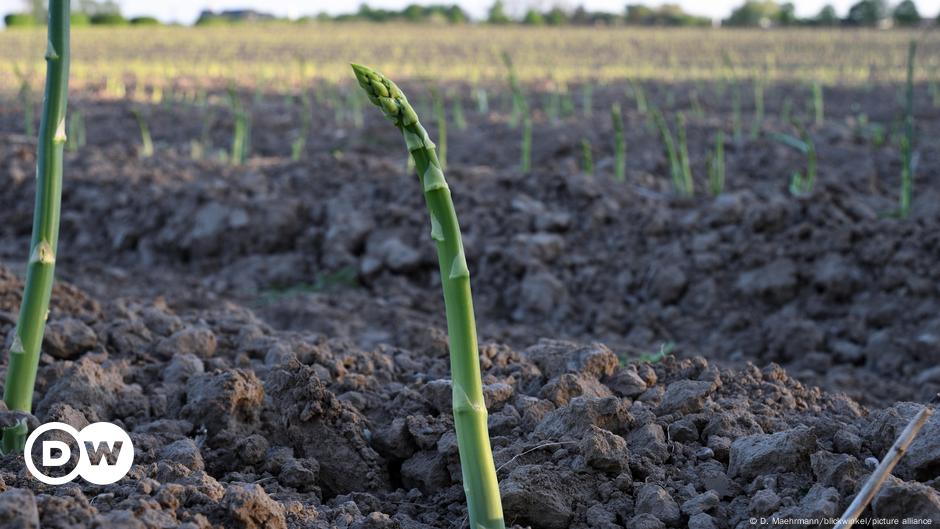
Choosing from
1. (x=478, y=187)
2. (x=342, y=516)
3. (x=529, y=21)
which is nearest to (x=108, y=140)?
(x=478, y=187)

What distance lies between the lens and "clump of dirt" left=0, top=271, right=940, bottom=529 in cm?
184

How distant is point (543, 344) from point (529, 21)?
1690 inches

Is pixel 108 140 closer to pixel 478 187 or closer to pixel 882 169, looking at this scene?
pixel 478 187

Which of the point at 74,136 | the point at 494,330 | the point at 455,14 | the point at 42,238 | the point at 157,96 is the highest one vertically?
the point at 455,14

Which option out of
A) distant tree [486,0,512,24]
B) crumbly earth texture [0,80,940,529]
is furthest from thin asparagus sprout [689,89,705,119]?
distant tree [486,0,512,24]

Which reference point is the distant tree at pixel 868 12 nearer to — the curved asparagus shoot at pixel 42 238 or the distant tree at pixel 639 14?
the distant tree at pixel 639 14

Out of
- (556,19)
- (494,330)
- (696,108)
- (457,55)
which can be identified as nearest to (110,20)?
(556,19)

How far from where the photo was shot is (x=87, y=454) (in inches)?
81.2

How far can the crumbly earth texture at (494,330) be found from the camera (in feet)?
6.48

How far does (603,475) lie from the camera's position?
2035mm

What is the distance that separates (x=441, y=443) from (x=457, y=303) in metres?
0.70

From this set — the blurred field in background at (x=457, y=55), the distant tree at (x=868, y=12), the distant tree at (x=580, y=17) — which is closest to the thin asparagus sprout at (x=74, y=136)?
the blurred field in background at (x=457, y=55)

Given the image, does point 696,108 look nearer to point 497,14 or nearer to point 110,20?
point 110,20

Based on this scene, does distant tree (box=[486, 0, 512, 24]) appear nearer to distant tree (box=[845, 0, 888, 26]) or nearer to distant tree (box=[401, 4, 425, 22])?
distant tree (box=[401, 4, 425, 22])
